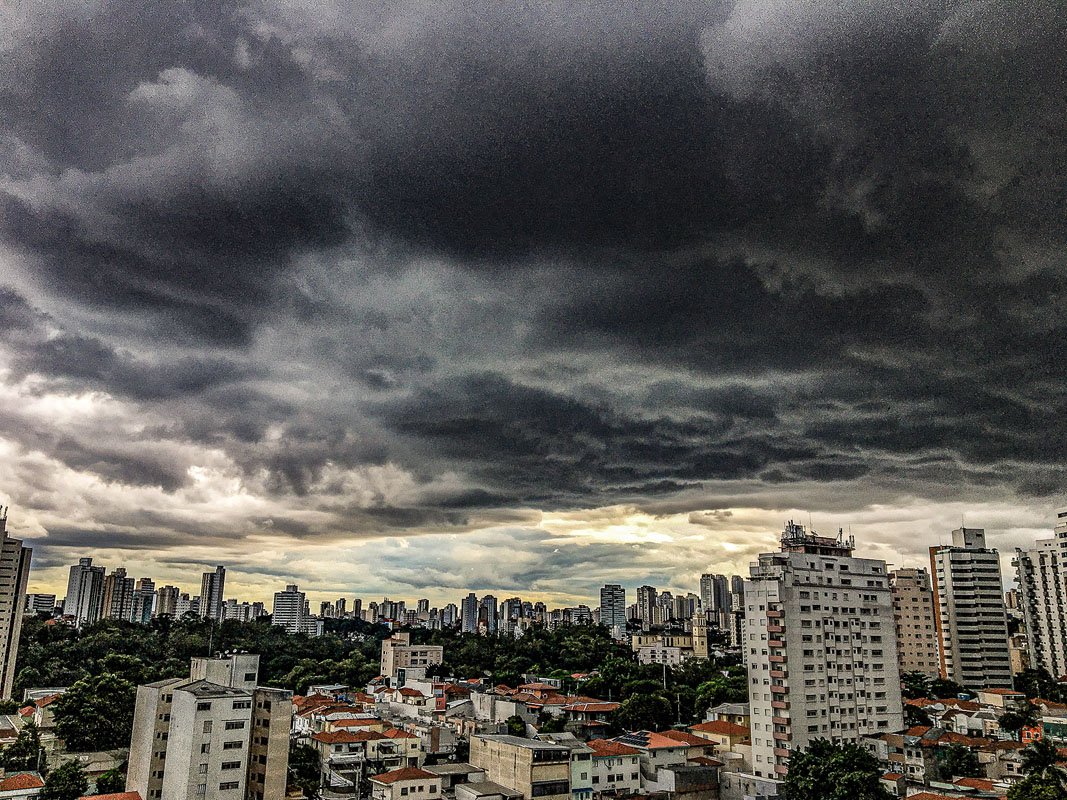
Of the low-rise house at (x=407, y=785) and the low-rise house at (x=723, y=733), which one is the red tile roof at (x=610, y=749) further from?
the low-rise house at (x=407, y=785)

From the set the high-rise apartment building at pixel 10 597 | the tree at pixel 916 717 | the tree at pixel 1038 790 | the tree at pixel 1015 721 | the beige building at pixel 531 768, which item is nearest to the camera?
the tree at pixel 1038 790

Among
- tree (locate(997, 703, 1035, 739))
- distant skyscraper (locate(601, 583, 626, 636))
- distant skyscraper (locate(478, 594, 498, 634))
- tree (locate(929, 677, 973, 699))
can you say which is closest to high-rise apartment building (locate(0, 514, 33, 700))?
tree (locate(997, 703, 1035, 739))

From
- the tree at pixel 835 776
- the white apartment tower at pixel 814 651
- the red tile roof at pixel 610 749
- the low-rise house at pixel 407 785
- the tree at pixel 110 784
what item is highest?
the white apartment tower at pixel 814 651

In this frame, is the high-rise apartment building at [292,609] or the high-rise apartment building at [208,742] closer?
the high-rise apartment building at [208,742]

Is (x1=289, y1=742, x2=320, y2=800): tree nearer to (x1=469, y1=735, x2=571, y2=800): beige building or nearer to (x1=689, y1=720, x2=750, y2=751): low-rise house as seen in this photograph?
(x1=469, y1=735, x2=571, y2=800): beige building

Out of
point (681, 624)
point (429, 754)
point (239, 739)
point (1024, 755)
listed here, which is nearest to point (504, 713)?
point (429, 754)

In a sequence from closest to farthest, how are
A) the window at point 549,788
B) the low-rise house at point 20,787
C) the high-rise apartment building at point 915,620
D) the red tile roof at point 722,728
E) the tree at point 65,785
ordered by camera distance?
1. the low-rise house at point 20,787
2. the tree at point 65,785
3. the window at point 549,788
4. the red tile roof at point 722,728
5. the high-rise apartment building at point 915,620

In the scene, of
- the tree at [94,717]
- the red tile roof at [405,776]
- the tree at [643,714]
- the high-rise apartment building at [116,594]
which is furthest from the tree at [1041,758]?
the high-rise apartment building at [116,594]
